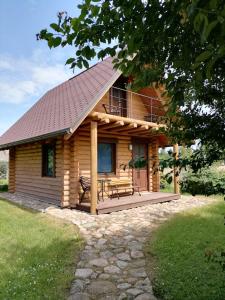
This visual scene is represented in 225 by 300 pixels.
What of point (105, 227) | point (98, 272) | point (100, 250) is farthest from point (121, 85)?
point (98, 272)

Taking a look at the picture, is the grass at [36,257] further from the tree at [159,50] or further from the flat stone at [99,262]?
the tree at [159,50]

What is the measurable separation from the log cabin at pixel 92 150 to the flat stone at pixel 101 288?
4.46m

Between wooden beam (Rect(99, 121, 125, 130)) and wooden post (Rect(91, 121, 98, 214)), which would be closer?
wooden post (Rect(91, 121, 98, 214))

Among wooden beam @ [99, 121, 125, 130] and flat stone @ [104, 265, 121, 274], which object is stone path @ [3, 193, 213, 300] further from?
wooden beam @ [99, 121, 125, 130]

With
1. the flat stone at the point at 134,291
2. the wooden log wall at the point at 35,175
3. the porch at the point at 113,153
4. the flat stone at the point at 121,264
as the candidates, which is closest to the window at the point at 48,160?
the wooden log wall at the point at 35,175

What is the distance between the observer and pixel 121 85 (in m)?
12.4

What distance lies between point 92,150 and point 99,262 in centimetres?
435

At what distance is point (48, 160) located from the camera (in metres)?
11.4

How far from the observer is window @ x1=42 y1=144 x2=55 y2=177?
437 inches

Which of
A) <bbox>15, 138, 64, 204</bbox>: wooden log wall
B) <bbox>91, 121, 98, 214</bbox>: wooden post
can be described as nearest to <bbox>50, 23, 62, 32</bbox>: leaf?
<bbox>91, 121, 98, 214</bbox>: wooden post

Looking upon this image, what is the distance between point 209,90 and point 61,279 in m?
3.43

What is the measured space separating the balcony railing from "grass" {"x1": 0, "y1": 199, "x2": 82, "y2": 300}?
18.3ft

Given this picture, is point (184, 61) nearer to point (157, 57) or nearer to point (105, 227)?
point (157, 57)

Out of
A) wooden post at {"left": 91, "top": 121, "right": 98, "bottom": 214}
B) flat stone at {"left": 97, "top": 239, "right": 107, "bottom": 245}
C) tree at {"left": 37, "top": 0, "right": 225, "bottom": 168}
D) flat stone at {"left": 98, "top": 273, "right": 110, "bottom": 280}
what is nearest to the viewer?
tree at {"left": 37, "top": 0, "right": 225, "bottom": 168}
